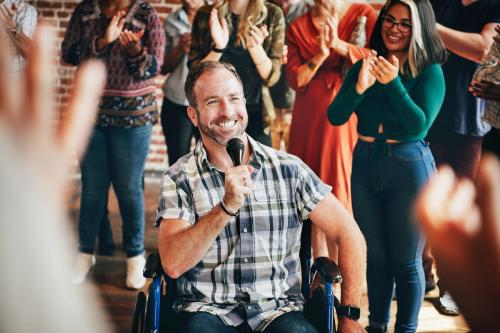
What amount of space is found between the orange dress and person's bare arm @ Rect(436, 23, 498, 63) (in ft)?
1.10

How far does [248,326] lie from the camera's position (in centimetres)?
175

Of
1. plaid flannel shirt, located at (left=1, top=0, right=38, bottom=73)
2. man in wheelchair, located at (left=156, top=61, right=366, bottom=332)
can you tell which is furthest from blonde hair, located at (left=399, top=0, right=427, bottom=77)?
plaid flannel shirt, located at (left=1, top=0, right=38, bottom=73)

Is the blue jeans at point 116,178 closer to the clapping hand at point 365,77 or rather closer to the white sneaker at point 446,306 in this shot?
the clapping hand at point 365,77

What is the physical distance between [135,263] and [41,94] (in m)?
2.55

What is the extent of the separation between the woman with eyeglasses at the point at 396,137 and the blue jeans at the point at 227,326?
2.34 feet

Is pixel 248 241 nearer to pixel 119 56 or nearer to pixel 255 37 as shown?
pixel 255 37

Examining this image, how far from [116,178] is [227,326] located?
1.42m

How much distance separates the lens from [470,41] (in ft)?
8.73

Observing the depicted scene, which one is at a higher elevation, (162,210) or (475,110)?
(475,110)

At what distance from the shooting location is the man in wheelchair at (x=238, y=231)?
1.72 m

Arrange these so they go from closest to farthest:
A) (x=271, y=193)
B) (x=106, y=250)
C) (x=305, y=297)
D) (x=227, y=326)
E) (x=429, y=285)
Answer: (x=227, y=326) → (x=271, y=193) → (x=305, y=297) → (x=429, y=285) → (x=106, y=250)

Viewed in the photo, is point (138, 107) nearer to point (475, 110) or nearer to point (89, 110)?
point (475, 110)

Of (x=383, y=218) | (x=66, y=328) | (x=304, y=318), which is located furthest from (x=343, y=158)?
(x=66, y=328)

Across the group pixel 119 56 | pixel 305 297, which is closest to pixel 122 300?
pixel 119 56
